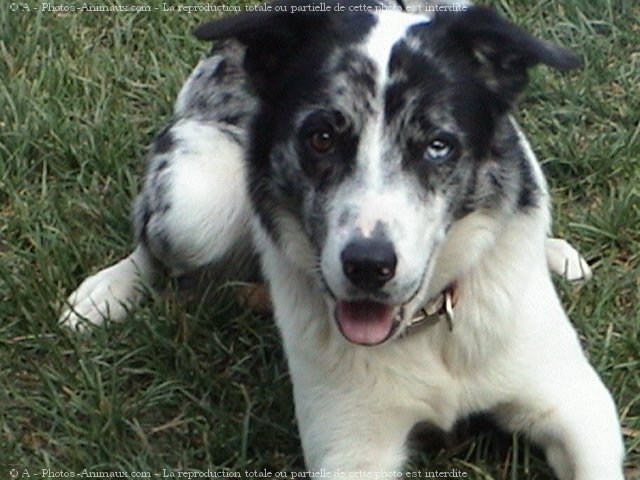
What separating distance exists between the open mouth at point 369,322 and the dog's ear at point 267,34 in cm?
60

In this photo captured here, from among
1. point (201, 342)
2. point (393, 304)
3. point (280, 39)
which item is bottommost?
point (201, 342)

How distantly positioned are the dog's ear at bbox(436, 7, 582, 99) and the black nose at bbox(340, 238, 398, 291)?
1.88 ft

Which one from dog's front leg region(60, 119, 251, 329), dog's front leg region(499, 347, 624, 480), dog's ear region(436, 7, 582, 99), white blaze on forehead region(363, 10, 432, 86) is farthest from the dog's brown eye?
dog's front leg region(60, 119, 251, 329)

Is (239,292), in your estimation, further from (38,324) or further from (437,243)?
(437,243)

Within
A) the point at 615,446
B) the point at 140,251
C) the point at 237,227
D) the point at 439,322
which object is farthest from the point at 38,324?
the point at 615,446

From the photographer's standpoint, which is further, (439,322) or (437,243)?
(439,322)

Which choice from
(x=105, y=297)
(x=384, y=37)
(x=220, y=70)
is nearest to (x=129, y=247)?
(x=105, y=297)

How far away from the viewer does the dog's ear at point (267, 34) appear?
3.24 metres

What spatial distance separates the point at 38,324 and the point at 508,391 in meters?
1.59

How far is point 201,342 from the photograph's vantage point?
425cm

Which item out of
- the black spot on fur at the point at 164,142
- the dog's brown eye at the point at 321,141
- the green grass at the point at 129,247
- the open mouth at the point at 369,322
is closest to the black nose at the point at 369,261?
the open mouth at the point at 369,322

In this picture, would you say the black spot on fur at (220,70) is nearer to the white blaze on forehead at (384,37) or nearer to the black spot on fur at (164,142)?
the black spot on fur at (164,142)

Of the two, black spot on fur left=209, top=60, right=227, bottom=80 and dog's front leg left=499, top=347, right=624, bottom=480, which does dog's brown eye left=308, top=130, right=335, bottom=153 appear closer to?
dog's front leg left=499, top=347, right=624, bottom=480

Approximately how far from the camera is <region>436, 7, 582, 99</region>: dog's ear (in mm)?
3229
